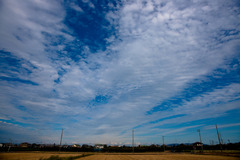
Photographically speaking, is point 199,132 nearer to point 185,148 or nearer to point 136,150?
point 185,148

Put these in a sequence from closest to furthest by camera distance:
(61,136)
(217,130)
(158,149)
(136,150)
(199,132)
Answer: (217,130), (61,136), (199,132), (136,150), (158,149)

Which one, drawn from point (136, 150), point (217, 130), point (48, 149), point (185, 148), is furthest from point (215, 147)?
point (48, 149)

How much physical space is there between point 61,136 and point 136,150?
147 ft

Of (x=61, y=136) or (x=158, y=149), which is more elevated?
(x=61, y=136)

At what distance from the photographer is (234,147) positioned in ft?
254

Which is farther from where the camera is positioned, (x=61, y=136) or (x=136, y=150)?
(x=136, y=150)

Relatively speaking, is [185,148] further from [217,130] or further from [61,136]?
[61,136]

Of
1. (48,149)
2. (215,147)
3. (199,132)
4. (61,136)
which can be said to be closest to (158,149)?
(199,132)

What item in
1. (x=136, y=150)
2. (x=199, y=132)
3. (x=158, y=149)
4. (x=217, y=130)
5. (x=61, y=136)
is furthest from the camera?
(x=158, y=149)

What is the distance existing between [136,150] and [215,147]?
5705 cm

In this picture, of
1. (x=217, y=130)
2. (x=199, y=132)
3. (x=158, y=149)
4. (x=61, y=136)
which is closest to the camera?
(x=217, y=130)

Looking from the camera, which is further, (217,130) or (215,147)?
(215,147)

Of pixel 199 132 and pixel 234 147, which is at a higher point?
pixel 199 132

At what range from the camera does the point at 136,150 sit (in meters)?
79.9
